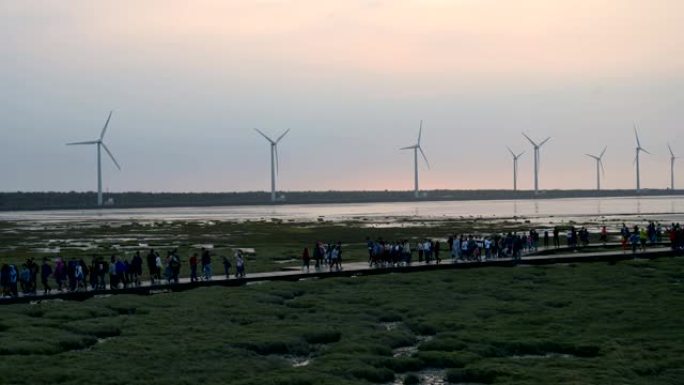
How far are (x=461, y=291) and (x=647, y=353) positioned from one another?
15.5m

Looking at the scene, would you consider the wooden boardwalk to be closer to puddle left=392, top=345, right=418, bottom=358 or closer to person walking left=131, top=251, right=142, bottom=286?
person walking left=131, top=251, right=142, bottom=286

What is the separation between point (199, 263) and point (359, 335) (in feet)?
90.6

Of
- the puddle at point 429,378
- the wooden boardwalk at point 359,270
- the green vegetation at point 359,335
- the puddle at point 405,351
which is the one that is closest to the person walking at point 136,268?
the wooden boardwalk at point 359,270

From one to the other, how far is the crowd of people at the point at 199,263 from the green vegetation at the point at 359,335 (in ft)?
9.64

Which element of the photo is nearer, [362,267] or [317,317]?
[317,317]

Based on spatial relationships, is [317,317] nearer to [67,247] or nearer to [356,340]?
[356,340]

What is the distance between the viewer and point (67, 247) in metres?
77.4

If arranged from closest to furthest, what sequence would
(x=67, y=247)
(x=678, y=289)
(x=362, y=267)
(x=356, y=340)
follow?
(x=356, y=340) < (x=678, y=289) < (x=362, y=267) < (x=67, y=247)

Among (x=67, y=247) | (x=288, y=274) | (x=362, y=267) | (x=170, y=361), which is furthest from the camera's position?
(x=67, y=247)

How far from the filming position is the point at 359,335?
30.8m

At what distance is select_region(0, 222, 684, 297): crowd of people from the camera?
4109 centimetres

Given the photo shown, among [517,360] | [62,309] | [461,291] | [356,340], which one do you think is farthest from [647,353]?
[62,309]

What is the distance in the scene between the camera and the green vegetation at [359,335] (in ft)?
81.7

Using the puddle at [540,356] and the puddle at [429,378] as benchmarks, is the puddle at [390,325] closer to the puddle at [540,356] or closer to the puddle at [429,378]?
the puddle at [540,356]
